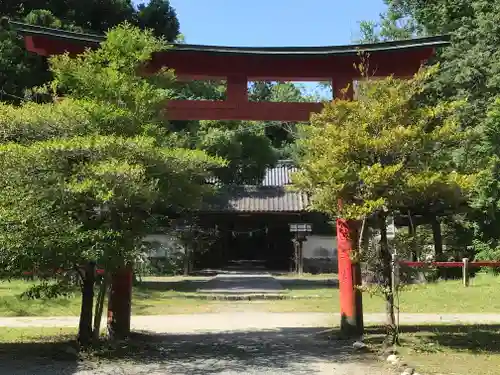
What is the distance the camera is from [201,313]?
15375mm

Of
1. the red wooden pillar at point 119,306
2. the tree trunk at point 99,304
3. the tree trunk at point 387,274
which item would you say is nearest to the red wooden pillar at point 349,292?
the tree trunk at point 387,274

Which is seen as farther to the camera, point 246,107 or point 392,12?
point 392,12

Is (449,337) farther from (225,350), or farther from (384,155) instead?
(225,350)

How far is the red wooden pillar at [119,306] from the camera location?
10141 mm

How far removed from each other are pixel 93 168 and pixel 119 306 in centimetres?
346

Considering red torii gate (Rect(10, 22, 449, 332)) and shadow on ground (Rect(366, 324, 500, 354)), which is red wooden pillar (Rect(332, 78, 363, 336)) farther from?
red torii gate (Rect(10, 22, 449, 332))

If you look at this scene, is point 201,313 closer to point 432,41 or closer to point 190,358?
point 190,358

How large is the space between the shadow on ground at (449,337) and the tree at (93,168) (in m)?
4.52

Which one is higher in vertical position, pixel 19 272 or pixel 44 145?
pixel 44 145

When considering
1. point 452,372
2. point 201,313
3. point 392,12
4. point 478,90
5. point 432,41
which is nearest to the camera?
point 452,372

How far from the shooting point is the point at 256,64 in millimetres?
12266

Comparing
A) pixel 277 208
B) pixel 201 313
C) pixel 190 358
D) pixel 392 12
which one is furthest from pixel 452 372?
pixel 392 12

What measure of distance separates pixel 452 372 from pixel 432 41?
7.11 metres

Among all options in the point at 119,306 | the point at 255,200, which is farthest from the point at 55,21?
the point at 255,200
